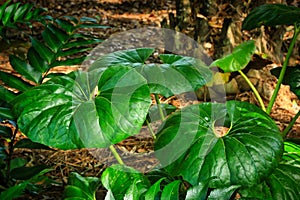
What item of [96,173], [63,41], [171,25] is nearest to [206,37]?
[171,25]

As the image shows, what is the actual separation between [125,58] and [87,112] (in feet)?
1.04

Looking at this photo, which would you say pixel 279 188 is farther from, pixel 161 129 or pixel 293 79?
pixel 293 79

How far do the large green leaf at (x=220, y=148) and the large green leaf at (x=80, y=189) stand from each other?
0.20 m

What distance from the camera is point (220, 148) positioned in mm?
1048

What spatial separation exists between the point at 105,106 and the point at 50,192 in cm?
91

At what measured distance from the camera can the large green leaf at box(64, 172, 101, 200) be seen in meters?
1.14

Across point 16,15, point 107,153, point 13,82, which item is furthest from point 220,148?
point 107,153

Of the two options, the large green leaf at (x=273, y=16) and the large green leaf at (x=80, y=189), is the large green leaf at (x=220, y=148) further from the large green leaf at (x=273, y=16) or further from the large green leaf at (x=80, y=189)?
the large green leaf at (x=273, y=16)

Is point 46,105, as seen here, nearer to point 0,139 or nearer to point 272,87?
point 0,139

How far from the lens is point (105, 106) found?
1.03 meters

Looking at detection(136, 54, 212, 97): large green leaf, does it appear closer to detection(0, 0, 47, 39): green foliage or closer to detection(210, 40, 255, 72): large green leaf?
detection(210, 40, 255, 72): large green leaf

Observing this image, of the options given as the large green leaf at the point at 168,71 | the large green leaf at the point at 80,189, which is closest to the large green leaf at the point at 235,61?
the large green leaf at the point at 168,71

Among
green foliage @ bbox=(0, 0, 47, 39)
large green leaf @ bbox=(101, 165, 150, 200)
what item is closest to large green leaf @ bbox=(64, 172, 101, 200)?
large green leaf @ bbox=(101, 165, 150, 200)

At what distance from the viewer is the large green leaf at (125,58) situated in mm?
1267
